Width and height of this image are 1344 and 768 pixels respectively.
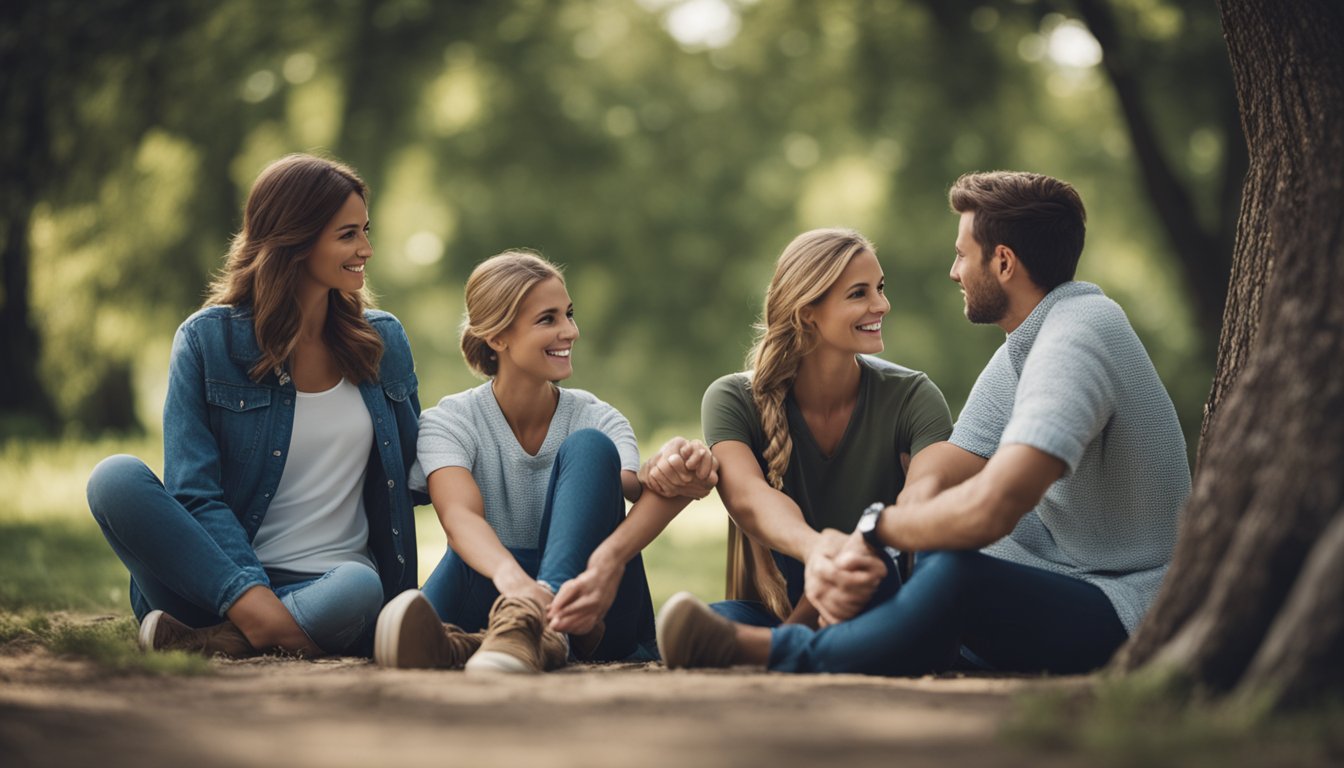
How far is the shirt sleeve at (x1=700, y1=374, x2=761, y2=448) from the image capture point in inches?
169

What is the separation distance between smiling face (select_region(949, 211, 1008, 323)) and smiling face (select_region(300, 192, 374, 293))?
6.15 ft

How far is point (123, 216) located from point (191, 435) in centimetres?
854

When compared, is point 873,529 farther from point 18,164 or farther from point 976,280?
point 18,164

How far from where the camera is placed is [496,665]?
3.60 meters

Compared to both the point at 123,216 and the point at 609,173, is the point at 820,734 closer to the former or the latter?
the point at 123,216

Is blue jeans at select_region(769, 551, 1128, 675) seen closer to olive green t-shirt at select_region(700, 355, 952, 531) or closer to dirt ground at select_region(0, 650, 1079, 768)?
dirt ground at select_region(0, 650, 1079, 768)

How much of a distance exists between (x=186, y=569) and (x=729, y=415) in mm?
1697

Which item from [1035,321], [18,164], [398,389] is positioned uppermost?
[18,164]

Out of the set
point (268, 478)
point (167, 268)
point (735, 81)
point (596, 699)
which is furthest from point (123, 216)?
point (596, 699)

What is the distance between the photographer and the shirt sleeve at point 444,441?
4352mm

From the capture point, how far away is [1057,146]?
547 inches

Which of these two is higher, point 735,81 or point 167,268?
point 735,81

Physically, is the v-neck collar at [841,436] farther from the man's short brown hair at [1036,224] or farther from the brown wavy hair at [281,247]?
the brown wavy hair at [281,247]

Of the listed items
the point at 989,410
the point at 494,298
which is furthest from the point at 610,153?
the point at 989,410
